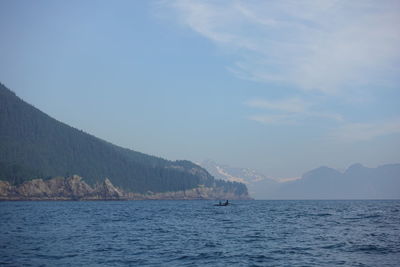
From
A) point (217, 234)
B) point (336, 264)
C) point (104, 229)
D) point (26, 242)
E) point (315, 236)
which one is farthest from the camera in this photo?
point (104, 229)

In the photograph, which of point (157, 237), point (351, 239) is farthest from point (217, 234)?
point (351, 239)

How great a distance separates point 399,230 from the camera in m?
62.1

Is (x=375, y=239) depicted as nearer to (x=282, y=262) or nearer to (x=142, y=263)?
(x=282, y=262)

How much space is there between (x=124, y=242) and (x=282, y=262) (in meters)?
20.9

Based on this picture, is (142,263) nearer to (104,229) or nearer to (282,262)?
(282,262)

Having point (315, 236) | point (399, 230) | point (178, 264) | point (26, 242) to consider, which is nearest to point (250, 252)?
point (178, 264)

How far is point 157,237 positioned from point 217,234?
8603mm

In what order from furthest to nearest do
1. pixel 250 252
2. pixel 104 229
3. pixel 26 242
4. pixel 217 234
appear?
pixel 104 229
pixel 217 234
pixel 26 242
pixel 250 252

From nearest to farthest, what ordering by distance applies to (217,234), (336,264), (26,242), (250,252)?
(336,264)
(250,252)
(26,242)
(217,234)

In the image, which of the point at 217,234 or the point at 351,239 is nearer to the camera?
the point at 351,239

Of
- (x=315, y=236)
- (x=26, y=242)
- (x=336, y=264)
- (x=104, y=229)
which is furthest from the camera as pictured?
(x=104, y=229)

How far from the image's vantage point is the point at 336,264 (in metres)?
37.0

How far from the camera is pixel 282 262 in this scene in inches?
1511

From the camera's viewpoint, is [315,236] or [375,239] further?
[315,236]
